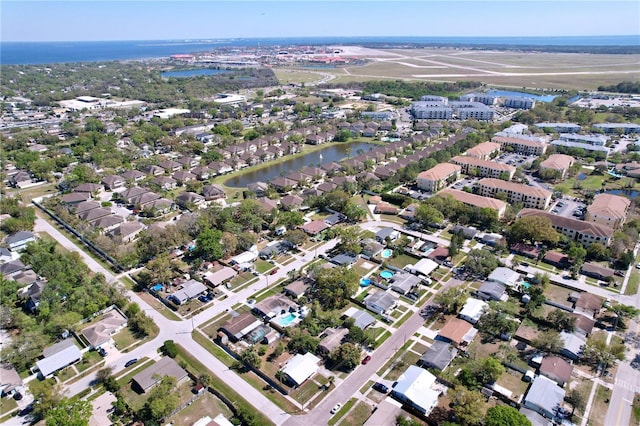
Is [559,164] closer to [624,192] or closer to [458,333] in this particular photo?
[624,192]

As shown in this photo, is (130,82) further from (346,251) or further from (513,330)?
(513,330)

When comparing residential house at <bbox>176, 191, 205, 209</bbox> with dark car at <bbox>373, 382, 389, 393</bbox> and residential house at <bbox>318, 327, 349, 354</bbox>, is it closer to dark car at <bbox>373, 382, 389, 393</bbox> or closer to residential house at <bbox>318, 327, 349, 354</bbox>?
residential house at <bbox>318, 327, 349, 354</bbox>

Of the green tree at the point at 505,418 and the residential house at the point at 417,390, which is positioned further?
the residential house at the point at 417,390

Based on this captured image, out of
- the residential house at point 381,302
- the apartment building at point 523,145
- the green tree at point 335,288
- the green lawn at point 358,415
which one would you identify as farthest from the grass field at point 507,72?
the green lawn at point 358,415

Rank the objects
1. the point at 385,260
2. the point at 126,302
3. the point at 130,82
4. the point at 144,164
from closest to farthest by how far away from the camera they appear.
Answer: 1. the point at 126,302
2. the point at 385,260
3. the point at 144,164
4. the point at 130,82

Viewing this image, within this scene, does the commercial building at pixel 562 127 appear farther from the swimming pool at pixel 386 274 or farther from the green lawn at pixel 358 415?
the green lawn at pixel 358 415

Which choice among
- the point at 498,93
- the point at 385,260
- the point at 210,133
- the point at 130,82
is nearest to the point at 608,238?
the point at 385,260
